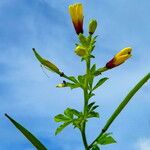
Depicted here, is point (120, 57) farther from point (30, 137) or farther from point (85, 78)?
point (30, 137)

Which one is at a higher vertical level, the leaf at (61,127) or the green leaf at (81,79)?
the green leaf at (81,79)

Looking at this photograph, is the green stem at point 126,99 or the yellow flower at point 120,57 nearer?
the green stem at point 126,99

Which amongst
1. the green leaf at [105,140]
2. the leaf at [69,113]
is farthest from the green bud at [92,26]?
the green leaf at [105,140]

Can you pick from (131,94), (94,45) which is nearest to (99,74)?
(94,45)

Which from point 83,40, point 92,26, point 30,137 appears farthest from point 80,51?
point 30,137

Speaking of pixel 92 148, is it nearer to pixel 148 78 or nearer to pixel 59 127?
pixel 59 127

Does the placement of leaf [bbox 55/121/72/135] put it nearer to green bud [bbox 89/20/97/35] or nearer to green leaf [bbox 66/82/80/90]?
green leaf [bbox 66/82/80/90]

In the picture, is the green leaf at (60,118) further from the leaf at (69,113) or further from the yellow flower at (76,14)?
the yellow flower at (76,14)

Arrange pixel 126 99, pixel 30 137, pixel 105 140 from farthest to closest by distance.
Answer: pixel 105 140 → pixel 126 99 → pixel 30 137
